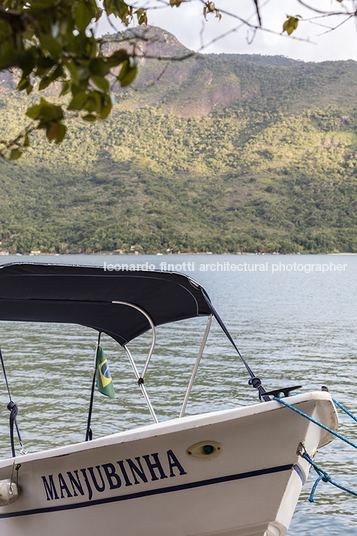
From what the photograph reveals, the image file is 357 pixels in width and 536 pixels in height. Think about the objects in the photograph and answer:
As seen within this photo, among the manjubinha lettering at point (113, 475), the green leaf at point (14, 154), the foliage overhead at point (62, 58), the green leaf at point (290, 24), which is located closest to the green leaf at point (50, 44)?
the foliage overhead at point (62, 58)

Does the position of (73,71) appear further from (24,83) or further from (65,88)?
(24,83)

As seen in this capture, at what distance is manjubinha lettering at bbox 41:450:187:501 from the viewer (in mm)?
3693

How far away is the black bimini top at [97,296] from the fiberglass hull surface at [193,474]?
Answer: 144 centimetres

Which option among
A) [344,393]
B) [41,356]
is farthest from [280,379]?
[41,356]

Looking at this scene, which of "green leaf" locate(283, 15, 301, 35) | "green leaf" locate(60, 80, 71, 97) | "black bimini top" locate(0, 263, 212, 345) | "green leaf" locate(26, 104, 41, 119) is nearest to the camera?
"green leaf" locate(26, 104, 41, 119)

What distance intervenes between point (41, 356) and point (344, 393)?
1097 centimetres

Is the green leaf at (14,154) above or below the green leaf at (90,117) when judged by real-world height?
below

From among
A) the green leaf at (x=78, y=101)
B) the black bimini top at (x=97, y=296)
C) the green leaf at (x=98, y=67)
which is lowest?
the green leaf at (x=78, y=101)

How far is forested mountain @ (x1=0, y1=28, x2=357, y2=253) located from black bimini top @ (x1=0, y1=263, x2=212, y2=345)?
102 m

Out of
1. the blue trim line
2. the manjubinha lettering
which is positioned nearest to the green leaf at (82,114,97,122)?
the manjubinha lettering

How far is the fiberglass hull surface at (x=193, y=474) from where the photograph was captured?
3584 mm

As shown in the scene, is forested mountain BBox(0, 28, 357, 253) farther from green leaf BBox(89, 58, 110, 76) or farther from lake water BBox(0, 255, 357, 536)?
green leaf BBox(89, 58, 110, 76)

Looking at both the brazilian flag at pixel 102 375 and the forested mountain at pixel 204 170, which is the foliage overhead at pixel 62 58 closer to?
the brazilian flag at pixel 102 375

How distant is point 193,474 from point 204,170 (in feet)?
477
